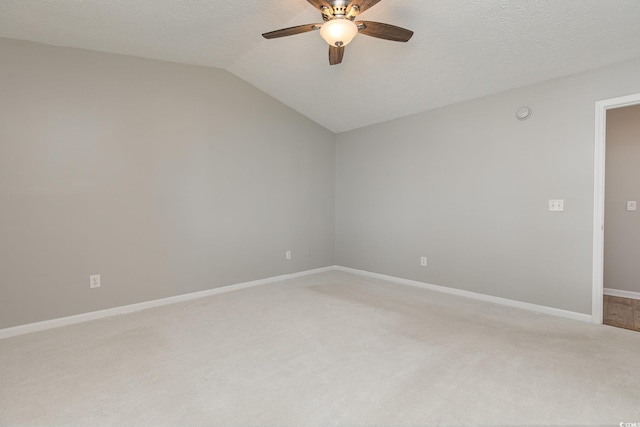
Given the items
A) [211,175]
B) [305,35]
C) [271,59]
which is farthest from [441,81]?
[211,175]

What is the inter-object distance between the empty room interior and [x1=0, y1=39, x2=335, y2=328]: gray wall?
0.07ft

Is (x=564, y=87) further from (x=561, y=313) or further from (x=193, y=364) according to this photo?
(x=193, y=364)

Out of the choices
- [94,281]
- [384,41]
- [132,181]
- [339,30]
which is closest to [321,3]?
[339,30]

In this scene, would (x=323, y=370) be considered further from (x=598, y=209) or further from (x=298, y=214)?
(x=298, y=214)

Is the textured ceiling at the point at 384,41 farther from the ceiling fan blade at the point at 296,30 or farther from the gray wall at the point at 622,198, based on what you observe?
the gray wall at the point at 622,198

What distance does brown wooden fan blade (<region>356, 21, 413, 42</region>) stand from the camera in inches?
87.8

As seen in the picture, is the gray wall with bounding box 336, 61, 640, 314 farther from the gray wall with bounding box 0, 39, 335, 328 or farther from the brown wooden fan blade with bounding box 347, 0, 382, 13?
the brown wooden fan blade with bounding box 347, 0, 382, 13

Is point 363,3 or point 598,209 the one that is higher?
point 363,3

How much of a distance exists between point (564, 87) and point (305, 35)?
2.53 meters

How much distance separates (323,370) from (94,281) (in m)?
2.53

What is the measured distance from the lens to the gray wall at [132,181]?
113 inches

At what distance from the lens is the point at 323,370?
2.14 meters

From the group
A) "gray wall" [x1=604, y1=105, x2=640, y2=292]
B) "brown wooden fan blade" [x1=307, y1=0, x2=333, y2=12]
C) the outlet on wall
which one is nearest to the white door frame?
"gray wall" [x1=604, y1=105, x2=640, y2=292]

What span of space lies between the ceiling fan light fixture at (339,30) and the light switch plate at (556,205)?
2.53m
